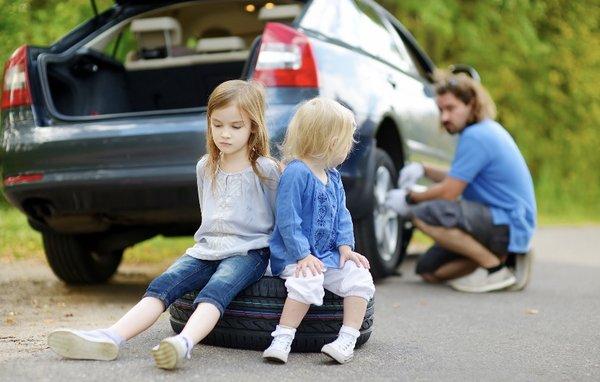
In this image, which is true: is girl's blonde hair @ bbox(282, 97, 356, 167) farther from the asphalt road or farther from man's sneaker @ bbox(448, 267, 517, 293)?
man's sneaker @ bbox(448, 267, 517, 293)

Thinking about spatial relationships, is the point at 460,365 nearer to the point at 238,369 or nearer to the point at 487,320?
A: the point at 238,369

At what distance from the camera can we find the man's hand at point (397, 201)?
595 cm

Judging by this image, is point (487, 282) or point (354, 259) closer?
point (354, 259)

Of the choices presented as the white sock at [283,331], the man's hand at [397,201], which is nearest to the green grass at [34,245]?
the man's hand at [397,201]

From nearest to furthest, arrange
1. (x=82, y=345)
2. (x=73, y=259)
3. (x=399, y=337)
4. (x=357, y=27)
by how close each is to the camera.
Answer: (x=82, y=345) < (x=399, y=337) < (x=73, y=259) < (x=357, y=27)

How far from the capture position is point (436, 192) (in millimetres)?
5953

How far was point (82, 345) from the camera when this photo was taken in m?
3.22

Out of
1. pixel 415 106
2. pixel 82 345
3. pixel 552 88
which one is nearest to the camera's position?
pixel 82 345

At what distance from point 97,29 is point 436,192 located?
7.65 feet

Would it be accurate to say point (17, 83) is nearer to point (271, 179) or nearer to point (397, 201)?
point (271, 179)

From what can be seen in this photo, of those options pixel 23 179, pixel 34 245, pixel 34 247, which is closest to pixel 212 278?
pixel 23 179

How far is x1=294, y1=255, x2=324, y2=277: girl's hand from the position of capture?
346 centimetres

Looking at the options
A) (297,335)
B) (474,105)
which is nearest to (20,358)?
(297,335)

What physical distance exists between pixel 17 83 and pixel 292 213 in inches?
84.5
